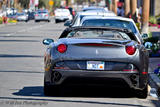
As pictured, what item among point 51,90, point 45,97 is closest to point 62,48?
point 51,90

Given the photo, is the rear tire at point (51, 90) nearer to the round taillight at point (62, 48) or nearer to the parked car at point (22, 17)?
the round taillight at point (62, 48)

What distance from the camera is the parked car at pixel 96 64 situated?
1071cm

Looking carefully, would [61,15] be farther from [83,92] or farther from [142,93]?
[142,93]

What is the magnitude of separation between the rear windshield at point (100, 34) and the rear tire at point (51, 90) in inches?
54.2

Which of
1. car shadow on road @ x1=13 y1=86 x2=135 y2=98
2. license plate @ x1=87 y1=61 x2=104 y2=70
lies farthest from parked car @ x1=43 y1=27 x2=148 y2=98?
car shadow on road @ x1=13 y1=86 x2=135 y2=98

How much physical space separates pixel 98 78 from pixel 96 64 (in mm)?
247

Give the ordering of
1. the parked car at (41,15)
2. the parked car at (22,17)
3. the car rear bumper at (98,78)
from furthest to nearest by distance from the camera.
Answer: the parked car at (22,17), the parked car at (41,15), the car rear bumper at (98,78)

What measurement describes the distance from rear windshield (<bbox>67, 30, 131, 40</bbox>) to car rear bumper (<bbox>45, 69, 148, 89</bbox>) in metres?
1.12

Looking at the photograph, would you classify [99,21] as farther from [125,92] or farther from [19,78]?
[125,92]

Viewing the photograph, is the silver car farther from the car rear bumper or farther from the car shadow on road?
the car rear bumper

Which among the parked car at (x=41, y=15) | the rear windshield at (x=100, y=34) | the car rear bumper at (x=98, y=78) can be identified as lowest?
the parked car at (x=41, y=15)

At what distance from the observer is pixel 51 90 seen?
11102 mm

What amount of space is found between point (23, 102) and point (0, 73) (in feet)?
16.3

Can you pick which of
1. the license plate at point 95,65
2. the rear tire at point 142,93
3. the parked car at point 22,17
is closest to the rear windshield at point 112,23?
the rear tire at point 142,93
